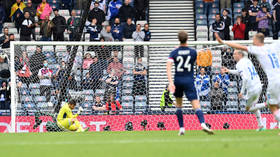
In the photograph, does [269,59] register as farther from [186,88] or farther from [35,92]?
[35,92]

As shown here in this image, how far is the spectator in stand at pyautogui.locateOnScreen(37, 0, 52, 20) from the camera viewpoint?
25.9 m

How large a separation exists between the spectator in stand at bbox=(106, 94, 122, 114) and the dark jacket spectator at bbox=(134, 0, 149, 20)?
640 cm

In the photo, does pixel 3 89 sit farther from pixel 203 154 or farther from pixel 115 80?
pixel 203 154

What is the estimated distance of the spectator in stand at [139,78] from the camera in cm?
2028

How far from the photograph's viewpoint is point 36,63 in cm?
2061

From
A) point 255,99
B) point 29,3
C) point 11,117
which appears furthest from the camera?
point 29,3

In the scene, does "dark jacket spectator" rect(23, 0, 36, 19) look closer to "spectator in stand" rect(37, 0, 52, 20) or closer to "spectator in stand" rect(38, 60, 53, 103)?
"spectator in stand" rect(37, 0, 52, 20)

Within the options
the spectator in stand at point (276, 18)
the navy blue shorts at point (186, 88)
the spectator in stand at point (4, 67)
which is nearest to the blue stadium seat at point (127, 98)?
the spectator in stand at point (4, 67)

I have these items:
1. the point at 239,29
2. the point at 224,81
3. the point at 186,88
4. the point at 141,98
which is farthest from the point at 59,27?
the point at 186,88

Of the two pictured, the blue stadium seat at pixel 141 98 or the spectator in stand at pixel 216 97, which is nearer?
the spectator in stand at pixel 216 97

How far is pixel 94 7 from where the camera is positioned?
2538 cm

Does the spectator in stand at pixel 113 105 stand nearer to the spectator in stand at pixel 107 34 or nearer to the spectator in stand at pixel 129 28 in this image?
the spectator in stand at pixel 107 34

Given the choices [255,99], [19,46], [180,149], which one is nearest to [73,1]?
[19,46]

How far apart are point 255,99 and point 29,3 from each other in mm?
13166
